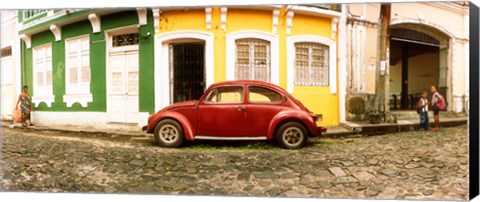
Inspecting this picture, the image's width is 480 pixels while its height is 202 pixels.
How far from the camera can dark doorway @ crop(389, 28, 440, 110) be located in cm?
300

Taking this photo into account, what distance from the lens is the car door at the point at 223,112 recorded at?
2.94 meters

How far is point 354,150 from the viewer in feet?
9.79

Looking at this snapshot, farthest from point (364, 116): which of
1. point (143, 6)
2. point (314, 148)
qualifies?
point (143, 6)

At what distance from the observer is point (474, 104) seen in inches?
119

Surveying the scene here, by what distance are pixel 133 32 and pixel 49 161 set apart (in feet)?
5.79

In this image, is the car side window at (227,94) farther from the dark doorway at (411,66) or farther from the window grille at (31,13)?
the window grille at (31,13)

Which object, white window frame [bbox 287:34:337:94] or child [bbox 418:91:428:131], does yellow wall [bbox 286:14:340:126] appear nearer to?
white window frame [bbox 287:34:337:94]

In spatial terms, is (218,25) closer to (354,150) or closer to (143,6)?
(143,6)

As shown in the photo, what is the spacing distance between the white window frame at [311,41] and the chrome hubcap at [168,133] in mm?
1311

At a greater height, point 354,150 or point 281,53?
point 281,53

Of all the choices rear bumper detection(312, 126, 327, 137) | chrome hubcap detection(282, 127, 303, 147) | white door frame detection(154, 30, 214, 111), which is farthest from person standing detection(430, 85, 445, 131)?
white door frame detection(154, 30, 214, 111)

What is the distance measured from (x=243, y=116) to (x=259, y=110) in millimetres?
177

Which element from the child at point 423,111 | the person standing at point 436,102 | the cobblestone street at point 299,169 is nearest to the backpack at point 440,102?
the person standing at point 436,102

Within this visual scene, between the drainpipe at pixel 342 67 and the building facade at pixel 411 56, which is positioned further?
the drainpipe at pixel 342 67
